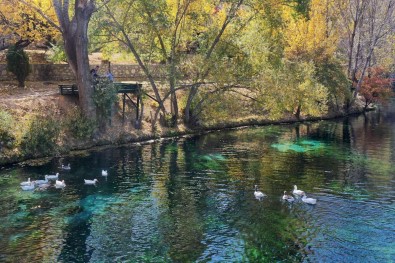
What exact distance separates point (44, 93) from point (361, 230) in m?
30.3

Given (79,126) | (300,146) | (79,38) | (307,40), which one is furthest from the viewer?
(307,40)

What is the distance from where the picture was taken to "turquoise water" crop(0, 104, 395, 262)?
63.1 ft

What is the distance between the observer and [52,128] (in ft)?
117

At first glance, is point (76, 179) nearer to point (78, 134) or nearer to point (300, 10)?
point (78, 134)

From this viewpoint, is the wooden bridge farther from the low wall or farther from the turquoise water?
the turquoise water

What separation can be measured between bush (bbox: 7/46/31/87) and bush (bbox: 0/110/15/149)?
10778 mm

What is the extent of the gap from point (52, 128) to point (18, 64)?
1100 cm

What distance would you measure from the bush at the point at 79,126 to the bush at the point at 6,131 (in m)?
4.90

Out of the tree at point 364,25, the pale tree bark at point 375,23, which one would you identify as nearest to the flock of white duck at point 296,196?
the tree at point 364,25

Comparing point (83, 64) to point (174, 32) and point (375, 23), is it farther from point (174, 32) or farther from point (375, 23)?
point (375, 23)

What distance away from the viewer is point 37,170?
31.0m

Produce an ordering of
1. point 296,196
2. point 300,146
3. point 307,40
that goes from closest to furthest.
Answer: point 296,196
point 300,146
point 307,40

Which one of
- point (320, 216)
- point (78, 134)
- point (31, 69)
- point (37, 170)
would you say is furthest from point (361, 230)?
point (31, 69)

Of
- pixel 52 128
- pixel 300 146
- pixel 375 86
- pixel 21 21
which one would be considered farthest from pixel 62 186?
pixel 375 86
